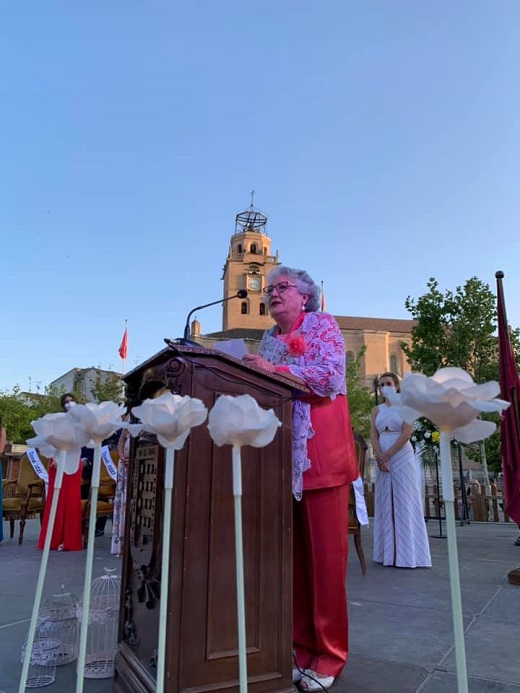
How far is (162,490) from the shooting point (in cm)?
176

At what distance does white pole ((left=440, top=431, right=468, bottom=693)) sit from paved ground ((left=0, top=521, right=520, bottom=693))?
4.10ft

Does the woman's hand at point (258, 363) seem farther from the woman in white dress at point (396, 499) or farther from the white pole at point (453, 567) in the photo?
A: the woman in white dress at point (396, 499)

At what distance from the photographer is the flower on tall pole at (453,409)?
1.00 meters

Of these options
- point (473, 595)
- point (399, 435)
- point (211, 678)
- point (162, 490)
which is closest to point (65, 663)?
point (211, 678)

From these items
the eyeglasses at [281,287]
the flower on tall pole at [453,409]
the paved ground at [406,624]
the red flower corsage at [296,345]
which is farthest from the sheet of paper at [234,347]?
the paved ground at [406,624]

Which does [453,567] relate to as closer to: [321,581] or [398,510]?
[321,581]

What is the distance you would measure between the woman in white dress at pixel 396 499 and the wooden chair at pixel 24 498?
4.76m

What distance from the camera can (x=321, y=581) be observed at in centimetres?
218

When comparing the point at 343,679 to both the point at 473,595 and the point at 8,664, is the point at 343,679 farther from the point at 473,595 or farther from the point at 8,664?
the point at 473,595

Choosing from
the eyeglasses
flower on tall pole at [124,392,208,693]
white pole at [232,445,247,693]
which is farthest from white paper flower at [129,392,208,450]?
the eyeglasses

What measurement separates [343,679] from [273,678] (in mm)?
551

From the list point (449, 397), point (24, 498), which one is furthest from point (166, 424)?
point (24, 498)

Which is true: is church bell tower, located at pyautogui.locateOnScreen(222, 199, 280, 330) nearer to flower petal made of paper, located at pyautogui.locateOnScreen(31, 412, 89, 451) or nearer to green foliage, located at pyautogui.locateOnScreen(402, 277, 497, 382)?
green foliage, located at pyautogui.locateOnScreen(402, 277, 497, 382)

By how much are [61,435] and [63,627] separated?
5.76 ft
